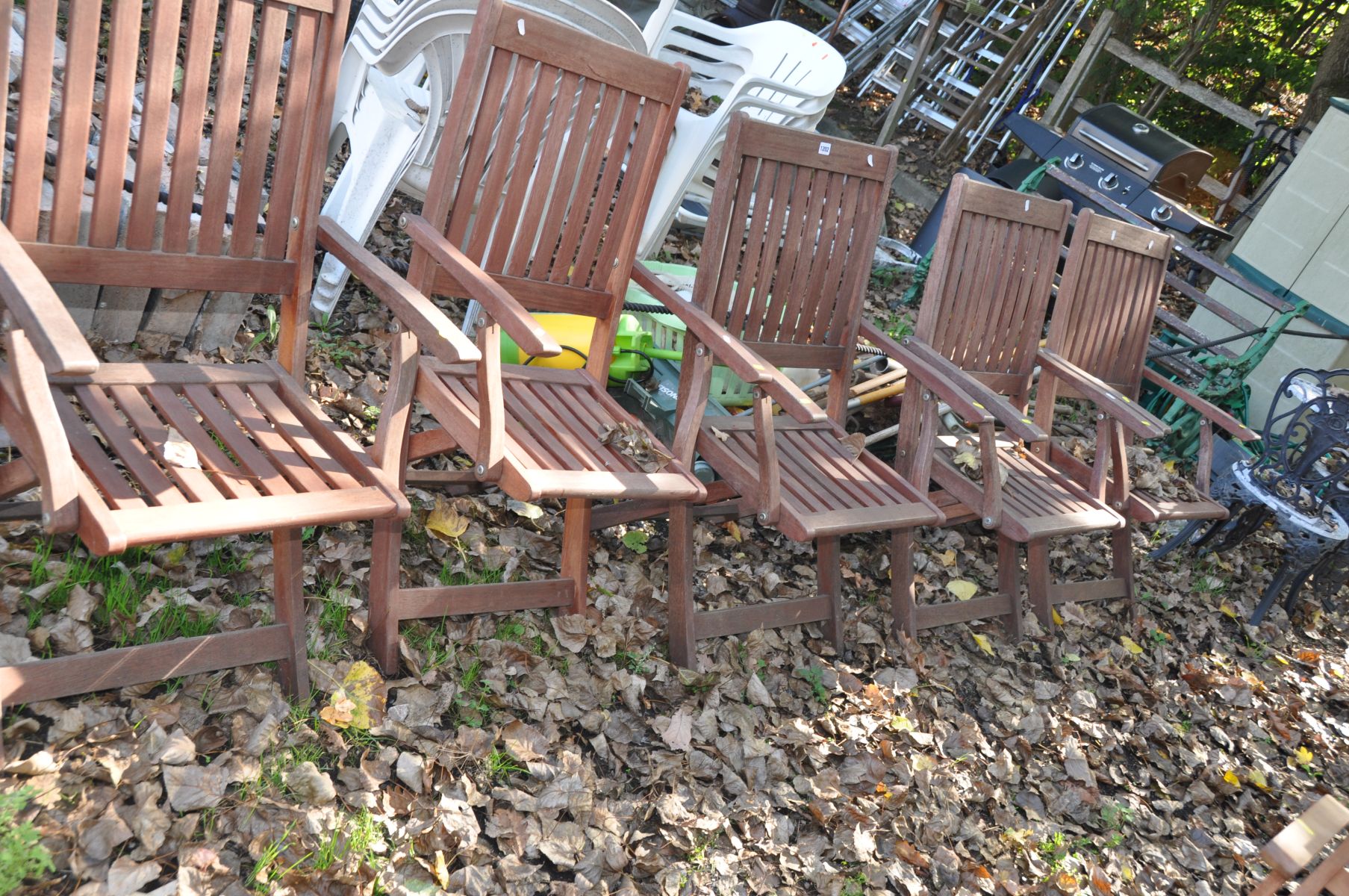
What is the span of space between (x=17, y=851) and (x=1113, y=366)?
14.1 ft

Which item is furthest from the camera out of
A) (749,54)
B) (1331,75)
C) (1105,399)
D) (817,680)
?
(1331,75)

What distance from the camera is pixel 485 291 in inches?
98.7

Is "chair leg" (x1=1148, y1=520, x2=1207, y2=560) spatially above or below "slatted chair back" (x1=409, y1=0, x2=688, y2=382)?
below

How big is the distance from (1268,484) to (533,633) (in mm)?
3525

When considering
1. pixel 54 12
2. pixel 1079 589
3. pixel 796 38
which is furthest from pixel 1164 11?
pixel 54 12

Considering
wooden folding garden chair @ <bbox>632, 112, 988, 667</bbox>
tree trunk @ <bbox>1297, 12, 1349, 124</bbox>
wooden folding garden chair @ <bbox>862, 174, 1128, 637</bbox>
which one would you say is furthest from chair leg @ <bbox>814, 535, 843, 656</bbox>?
tree trunk @ <bbox>1297, 12, 1349, 124</bbox>

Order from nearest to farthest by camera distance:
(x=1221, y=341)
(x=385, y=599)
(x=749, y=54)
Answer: (x=385, y=599) < (x=749, y=54) < (x=1221, y=341)

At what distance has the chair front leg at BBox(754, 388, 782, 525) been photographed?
2.88 m

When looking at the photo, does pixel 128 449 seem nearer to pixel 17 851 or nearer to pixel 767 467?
pixel 17 851

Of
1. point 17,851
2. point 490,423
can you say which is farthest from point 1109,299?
point 17,851

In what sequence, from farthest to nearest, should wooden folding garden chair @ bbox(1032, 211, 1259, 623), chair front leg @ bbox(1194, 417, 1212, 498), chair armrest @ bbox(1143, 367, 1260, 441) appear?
1. chair front leg @ bbox(1194, 417, 1212, 498)
2. chair armrest @ bbox(1143, 367, 1260, 441)
3. wooden folding garden chair @ bbox(1032, 211, 1259, 623)

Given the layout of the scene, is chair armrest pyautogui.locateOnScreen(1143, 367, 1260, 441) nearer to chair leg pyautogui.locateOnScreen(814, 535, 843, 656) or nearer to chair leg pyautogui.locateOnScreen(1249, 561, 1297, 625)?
chair leg pyautogui.locateOnScreen(1249, 561, 1297, 625)

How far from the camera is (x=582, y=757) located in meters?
2.70

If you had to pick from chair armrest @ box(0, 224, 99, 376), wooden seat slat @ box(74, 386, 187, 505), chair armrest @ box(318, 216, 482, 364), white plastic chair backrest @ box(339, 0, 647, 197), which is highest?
white plastic chair backrest @ box(339, 0, 647, 197)
